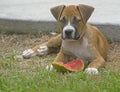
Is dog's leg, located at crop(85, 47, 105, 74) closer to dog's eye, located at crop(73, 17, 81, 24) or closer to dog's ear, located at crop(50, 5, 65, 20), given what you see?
dog's eye, located at crop(73, 17, 81, 24)

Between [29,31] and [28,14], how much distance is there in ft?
1.02

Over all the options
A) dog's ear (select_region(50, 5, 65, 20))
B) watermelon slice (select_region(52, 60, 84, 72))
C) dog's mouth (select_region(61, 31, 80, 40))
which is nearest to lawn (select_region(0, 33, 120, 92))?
watermelon slice (select_region(52, 60, 84, 72))

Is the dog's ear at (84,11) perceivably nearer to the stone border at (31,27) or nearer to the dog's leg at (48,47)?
the dog's leg at (48,47)

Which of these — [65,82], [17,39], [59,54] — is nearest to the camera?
[65,82]

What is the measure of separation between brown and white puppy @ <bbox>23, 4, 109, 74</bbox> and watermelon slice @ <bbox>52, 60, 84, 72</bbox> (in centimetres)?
12

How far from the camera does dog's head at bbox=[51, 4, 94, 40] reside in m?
8.02

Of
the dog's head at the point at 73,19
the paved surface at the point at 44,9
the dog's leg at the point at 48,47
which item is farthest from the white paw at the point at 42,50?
the dog's head at the point at 73,19

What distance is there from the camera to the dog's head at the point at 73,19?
802cm

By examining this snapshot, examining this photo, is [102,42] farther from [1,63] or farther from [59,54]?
[1,63]

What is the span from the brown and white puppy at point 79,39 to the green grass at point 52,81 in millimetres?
309

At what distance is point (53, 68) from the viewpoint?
7988 millimetres

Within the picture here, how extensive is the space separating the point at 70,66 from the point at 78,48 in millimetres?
387

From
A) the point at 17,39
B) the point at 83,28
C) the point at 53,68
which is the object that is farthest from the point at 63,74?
the point at 17,39

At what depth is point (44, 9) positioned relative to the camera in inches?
398
